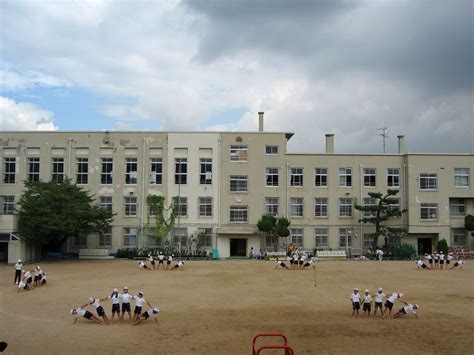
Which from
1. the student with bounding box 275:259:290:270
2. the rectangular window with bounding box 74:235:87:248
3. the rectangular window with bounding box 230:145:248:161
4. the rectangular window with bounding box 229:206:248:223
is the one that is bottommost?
the student with bounding box 275:259:290:270

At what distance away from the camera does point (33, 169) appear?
42.3 meters

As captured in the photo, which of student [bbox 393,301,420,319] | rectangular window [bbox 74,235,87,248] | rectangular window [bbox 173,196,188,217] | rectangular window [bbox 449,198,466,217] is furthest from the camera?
rectangular window [bbox 449,198,466,217]

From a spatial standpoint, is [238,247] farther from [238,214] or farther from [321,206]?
[321,206]

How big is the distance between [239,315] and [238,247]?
27101mm

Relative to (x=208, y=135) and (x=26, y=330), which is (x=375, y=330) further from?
(x=208, y=135)

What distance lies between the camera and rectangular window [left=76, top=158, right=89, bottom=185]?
42.4 m

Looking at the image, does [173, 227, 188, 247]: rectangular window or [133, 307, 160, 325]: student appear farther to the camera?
[173, 227, 188, 247]: rectangular window

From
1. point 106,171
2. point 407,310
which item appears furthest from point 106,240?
point 407,310

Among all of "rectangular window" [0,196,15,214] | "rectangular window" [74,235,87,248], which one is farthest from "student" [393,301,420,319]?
"rectangular window" [0,196,15,214]

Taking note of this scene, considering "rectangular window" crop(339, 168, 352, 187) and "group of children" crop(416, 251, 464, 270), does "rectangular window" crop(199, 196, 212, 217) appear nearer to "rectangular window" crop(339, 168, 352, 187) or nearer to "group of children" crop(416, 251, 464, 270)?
"rectangular window" crop(339, 168, 352, 187)

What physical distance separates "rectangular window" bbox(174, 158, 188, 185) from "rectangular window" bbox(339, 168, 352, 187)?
1421cm

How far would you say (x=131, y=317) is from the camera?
15.8m

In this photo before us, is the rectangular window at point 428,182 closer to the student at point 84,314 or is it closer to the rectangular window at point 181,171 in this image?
the rectangular window at point 181,171

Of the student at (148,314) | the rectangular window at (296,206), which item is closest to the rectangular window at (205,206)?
the rectangular window at (296,206)
